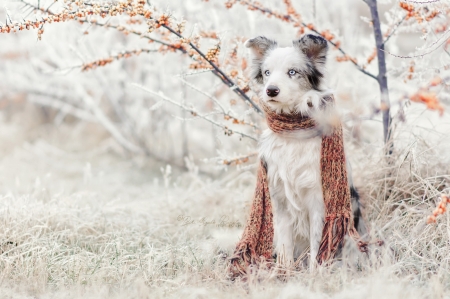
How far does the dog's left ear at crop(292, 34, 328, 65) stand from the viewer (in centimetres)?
302

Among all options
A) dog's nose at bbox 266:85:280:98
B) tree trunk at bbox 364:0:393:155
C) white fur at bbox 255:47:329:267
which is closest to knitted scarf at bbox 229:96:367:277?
white fur at bbox 255:47:329:267

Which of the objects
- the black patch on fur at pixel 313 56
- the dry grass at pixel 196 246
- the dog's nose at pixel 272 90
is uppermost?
the black patch on fur at pixel 313 56

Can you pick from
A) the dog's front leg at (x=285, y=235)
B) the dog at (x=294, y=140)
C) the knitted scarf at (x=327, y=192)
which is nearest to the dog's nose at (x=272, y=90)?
the dog at (x=294, y=140)

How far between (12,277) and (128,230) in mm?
994

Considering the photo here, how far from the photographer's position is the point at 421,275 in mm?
2965

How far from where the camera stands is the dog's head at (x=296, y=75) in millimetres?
2998

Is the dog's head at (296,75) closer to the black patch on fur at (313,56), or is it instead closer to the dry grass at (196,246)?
the black patch on fur at (313,56)

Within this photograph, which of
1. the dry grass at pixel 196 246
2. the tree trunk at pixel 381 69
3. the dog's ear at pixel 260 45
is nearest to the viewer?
the dry grass at pixel 196 246

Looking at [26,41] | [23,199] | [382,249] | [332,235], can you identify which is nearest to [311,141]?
[332,235]

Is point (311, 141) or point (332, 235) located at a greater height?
point (311, 141)

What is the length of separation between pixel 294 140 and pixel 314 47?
0.54m

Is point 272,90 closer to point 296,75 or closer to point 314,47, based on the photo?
point 296,75

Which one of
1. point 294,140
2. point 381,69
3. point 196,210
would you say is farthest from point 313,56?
point 196,210

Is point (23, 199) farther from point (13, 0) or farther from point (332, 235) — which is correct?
point (332, 235)
